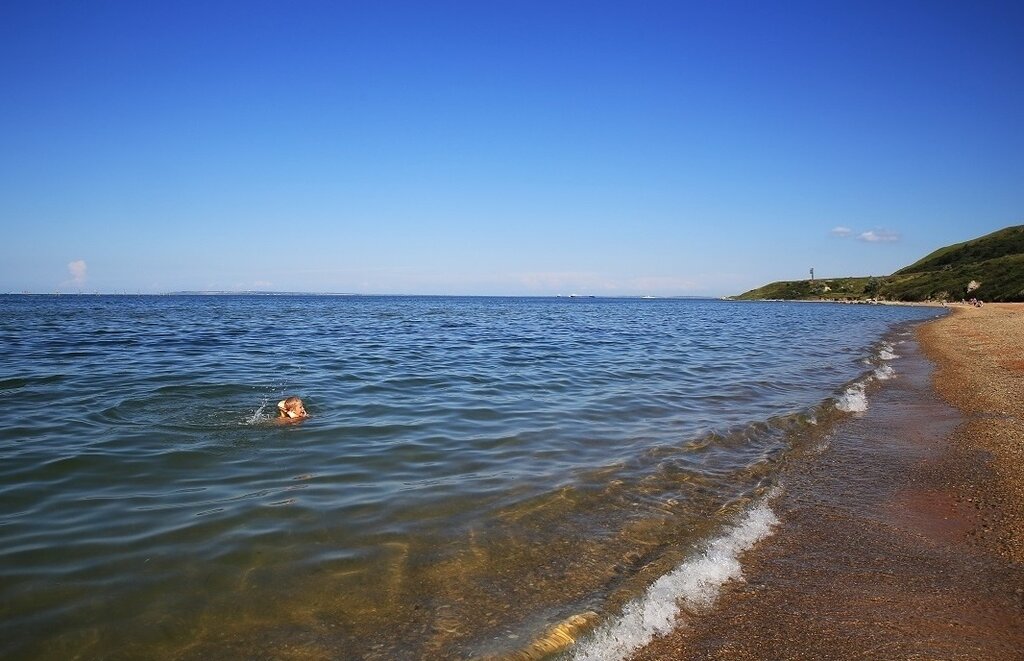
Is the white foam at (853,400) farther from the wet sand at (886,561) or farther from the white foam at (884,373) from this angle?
the white foam at (884,373)

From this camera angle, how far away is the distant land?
81.7 meters

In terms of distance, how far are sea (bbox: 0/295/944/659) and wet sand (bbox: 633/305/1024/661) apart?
0.30 m

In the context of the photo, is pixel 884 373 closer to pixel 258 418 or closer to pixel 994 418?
pixel 994 418

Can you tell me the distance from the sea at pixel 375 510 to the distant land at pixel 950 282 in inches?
3557

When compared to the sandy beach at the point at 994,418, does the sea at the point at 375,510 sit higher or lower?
lower

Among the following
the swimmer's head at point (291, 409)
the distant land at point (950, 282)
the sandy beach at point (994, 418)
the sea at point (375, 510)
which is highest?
the distant land at point (950, 282)

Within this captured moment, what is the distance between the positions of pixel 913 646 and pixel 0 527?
7.45m

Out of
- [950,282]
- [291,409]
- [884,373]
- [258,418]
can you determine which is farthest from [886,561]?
[950,282]

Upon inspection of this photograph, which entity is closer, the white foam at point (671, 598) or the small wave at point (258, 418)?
the white foam at point (671, 598)

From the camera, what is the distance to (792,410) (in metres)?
10.9

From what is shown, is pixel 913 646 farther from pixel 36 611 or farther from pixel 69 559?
pixel 69 559

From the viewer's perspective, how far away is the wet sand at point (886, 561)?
3.42m

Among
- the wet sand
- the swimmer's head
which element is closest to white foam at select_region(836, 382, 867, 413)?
the wet sand

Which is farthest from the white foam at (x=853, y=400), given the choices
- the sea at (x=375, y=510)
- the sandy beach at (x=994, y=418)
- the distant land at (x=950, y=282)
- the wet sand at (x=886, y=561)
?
the distant land at (x=950, y=282)
